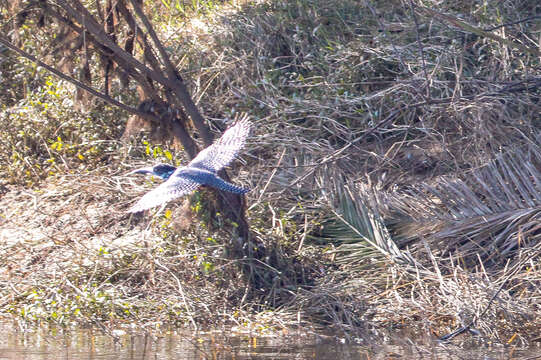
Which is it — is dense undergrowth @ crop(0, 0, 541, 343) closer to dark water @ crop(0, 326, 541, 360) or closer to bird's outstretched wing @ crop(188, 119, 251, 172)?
dark water @ crop(0, 326, 541, 360)

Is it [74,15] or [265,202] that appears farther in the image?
[265,202]

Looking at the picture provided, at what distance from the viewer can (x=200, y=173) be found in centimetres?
528

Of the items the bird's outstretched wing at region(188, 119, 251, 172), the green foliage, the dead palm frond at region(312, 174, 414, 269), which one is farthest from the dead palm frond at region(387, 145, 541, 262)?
the green foliage

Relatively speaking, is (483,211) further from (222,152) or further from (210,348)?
(210,348)

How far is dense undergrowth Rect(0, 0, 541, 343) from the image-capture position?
5.83 m

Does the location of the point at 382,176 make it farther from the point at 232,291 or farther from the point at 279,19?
the point at 279,19

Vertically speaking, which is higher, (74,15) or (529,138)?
(74,15)

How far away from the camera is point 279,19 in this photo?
888 centimetres

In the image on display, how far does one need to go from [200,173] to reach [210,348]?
107cm

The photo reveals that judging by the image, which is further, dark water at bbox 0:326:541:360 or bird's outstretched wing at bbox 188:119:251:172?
bird's outstretched wing at bbox 188:119:251:172

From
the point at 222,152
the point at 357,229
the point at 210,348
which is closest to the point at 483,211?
the point at 357,229

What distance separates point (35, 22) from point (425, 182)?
10.8 feet

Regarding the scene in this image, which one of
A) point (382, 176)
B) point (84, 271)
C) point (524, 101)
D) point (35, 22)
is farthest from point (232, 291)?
point (524, 101)

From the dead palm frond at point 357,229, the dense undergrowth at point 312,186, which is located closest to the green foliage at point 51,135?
the dense undergrowth at point 312,186
